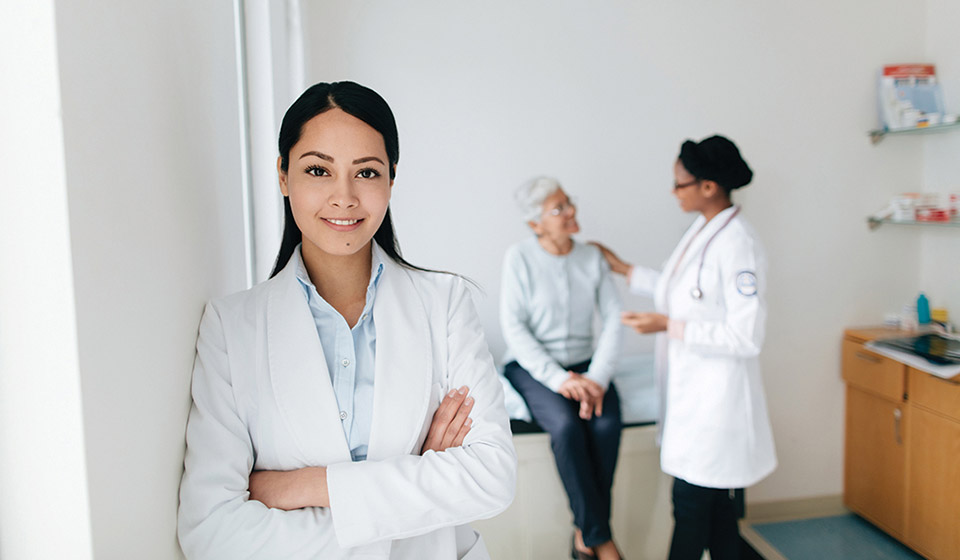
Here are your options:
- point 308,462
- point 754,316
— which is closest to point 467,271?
point 754,316

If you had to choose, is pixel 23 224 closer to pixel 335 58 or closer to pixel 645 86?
pixel 335 58

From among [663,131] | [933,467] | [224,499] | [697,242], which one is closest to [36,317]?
[224,499]

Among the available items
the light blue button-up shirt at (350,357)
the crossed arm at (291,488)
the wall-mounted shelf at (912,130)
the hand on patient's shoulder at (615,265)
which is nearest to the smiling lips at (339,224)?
the light blue button-up shirt at (350,357)

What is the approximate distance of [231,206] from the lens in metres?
1.36

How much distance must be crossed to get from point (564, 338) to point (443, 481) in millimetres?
1876

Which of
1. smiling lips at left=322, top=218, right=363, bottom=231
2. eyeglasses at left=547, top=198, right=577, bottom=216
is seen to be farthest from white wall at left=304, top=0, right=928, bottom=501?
smiling lips at left=322, top=218, right=363, bottom=231

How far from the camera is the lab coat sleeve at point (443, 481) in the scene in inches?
38.8

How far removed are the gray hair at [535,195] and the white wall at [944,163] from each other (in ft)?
7.13

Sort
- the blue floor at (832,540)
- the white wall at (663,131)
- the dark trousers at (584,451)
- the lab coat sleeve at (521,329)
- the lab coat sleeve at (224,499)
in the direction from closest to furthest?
the lab coat sleeve at (224,499) → the dark trousers at (584,451) → the lab coat sleeve at (521,329) → the blue floor at (832,540) → the white wall at (663,131)

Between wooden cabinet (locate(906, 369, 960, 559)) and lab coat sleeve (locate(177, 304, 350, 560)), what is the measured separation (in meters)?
2.91

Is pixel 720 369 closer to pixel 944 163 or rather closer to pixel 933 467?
pixel 933 467

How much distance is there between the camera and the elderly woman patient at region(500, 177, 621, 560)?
2553 mm

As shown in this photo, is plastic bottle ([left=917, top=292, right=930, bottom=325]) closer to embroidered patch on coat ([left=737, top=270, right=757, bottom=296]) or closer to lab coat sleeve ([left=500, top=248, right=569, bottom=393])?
embroidered patch on coat ([left=737, top=270, right=757, bottom=296])

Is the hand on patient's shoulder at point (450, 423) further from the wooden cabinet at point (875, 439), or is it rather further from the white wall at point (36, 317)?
the wooden cabinet at point (875, 439)
